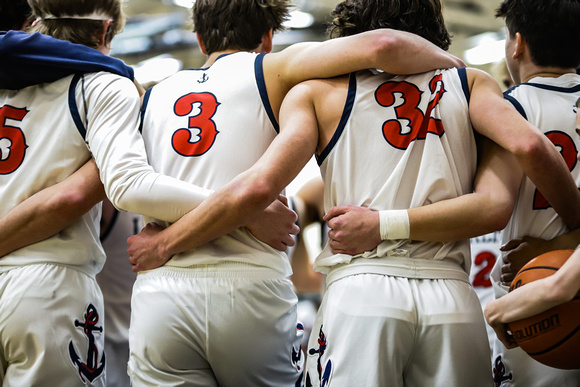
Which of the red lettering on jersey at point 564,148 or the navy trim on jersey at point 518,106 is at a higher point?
the navy trim on jersey at point 518,106

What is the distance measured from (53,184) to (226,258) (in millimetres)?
963

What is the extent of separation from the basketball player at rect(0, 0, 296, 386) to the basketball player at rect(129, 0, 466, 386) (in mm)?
173

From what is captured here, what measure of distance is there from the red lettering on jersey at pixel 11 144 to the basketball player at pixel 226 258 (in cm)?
59

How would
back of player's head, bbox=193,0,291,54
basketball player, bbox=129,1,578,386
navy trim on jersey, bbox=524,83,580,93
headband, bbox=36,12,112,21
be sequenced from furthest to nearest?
1. headband, bbox=36,12,112,21
2. back of player's head, bbox=193,0,291,54
3. navy trim on jersey, bbox=524,83,580,93
4. basketball player, bbox=129,1,578,386

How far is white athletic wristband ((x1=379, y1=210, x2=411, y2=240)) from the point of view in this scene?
8.43 ft

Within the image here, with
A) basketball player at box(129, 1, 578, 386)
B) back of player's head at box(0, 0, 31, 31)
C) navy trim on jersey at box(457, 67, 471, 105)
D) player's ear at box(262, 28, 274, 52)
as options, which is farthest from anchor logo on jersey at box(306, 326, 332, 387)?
back of player's head at box(0, 0, 31, 31)

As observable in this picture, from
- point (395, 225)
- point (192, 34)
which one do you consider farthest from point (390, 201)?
point (192, 34)

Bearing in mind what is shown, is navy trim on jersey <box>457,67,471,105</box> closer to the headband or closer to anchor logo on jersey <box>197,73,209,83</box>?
anchor logo on jersey <box>197,73,209,83</box>

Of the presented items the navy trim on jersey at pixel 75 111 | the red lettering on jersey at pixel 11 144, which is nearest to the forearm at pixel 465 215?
the navy trim on jersey at pixel 75 111

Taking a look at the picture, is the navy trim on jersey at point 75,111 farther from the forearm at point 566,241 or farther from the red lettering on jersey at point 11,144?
the forearm at point 566,241

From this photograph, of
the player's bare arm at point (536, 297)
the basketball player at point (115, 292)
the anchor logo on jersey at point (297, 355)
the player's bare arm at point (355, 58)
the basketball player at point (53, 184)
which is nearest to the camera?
the player's bare arm at point (536, 297)

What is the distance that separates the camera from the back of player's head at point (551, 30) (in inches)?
127

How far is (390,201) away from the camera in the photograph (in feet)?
8.72

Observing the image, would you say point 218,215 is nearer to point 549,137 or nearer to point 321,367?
point 321,367
